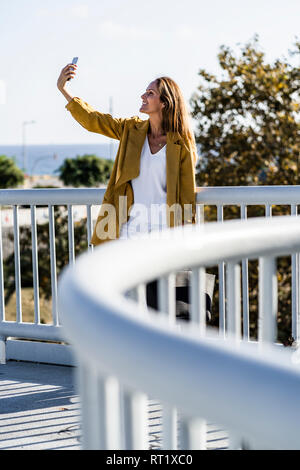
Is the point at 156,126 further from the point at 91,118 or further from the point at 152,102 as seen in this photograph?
the point at 91,118

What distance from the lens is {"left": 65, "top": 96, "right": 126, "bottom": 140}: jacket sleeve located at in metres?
4.57

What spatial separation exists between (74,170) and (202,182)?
92.7 m

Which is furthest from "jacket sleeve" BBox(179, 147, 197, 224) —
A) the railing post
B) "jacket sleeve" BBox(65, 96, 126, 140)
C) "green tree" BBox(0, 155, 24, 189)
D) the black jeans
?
"green tree" BBox(0, 155, 24, 189)

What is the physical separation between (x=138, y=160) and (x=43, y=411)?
1396 mm

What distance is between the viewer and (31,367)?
5441mm

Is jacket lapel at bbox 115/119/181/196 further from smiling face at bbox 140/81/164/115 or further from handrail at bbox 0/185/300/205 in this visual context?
handrail at bbox 0/185/300/205

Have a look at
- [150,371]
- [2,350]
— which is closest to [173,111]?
[2,350]

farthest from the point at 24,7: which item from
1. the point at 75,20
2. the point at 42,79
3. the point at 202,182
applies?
the point at 202,182

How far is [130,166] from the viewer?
4.33 m

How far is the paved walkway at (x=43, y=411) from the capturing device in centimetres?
384

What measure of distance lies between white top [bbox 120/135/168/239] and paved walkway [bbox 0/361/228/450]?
0.89 meters

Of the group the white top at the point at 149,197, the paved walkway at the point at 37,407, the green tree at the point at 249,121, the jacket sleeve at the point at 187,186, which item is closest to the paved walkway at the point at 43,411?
the paved walkway at the point at 37,407

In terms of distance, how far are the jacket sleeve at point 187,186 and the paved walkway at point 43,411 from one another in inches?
39.0

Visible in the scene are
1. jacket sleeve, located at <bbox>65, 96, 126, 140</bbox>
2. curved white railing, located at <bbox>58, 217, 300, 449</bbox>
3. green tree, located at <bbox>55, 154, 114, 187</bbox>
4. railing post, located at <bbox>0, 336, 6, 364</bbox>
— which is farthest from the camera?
green tree, located at <bbox>55, 154, 114, 187</bbox>
